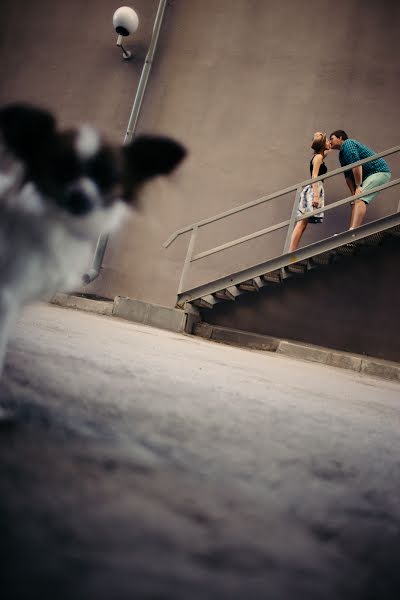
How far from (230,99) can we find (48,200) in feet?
21.7

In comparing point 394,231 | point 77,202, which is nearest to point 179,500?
point 77,202

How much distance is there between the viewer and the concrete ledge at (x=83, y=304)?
5.67 m

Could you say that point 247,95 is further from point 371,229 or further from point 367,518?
point 367,518

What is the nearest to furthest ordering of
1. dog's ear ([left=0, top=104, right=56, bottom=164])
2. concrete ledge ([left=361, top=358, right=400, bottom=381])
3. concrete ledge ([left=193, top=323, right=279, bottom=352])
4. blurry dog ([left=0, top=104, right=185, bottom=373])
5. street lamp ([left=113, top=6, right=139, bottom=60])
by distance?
blurry dog ([left=0, top=104, right=185, bottom=373]) < dog's ear ([left=0, top=104, right=56, bottom=164]) < concrete ledge ([left=361, top=358, right=400, bottom=381]) < concrete ledge ([left=193, top=323, right=279, bottom=352]) < street lamp ([left=113, top=6, right=139, bottom=60])

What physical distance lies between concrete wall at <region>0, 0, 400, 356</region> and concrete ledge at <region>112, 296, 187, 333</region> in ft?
3.71

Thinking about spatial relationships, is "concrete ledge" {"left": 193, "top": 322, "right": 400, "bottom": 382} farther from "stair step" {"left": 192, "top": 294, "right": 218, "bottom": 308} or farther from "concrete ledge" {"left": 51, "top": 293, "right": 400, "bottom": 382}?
"stair step" {"left": 192, "top": 294, "right": 218, "bottom": 308}

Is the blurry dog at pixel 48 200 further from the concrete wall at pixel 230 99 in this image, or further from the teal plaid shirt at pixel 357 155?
the concrete wall at pixel 230 99

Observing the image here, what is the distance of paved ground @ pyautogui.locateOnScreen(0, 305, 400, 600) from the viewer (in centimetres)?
39

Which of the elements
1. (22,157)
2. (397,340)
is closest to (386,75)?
(397,340)

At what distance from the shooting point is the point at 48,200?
98 centimetres

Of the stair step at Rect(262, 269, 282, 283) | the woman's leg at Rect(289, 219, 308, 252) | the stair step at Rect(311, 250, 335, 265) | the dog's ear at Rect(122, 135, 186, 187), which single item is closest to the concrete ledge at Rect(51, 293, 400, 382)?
the stair step at Rect(262, 269, 282, 283)

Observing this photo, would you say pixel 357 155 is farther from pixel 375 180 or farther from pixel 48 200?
pixel 48 200

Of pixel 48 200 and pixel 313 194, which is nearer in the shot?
pixel 48 200

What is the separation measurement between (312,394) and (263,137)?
5449 millimetres
